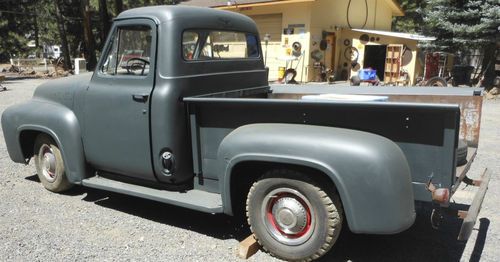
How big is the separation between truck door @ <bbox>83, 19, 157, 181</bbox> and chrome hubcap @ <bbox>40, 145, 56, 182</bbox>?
0.75 metres

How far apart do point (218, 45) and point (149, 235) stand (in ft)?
6.46

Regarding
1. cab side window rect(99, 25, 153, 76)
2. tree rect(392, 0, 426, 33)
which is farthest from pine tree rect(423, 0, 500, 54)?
tree rect(392, 0, 426, 33)

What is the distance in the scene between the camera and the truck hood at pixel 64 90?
4512mm

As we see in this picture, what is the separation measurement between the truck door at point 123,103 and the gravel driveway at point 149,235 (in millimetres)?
515

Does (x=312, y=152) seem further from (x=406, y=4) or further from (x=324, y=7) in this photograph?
(x=406, y=4)

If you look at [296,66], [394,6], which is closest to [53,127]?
[296,66]

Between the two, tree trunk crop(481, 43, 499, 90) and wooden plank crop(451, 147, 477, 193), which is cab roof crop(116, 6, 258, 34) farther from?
tree trunk crop(481, 43, 499, 90)

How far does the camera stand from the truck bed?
9.41ft

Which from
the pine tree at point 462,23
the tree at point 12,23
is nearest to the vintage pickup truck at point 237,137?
the pine tree at point 462,23

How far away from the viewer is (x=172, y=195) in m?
3.91

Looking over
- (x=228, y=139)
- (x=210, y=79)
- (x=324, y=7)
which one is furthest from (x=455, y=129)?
(x=324, y=7)

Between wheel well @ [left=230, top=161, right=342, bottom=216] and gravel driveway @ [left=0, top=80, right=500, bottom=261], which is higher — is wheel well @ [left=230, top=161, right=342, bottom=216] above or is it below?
above

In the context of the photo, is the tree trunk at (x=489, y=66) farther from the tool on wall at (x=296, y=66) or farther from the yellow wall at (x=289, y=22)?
the tool on wall at (x=296, y=66)

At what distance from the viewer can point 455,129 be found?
9.23ft
